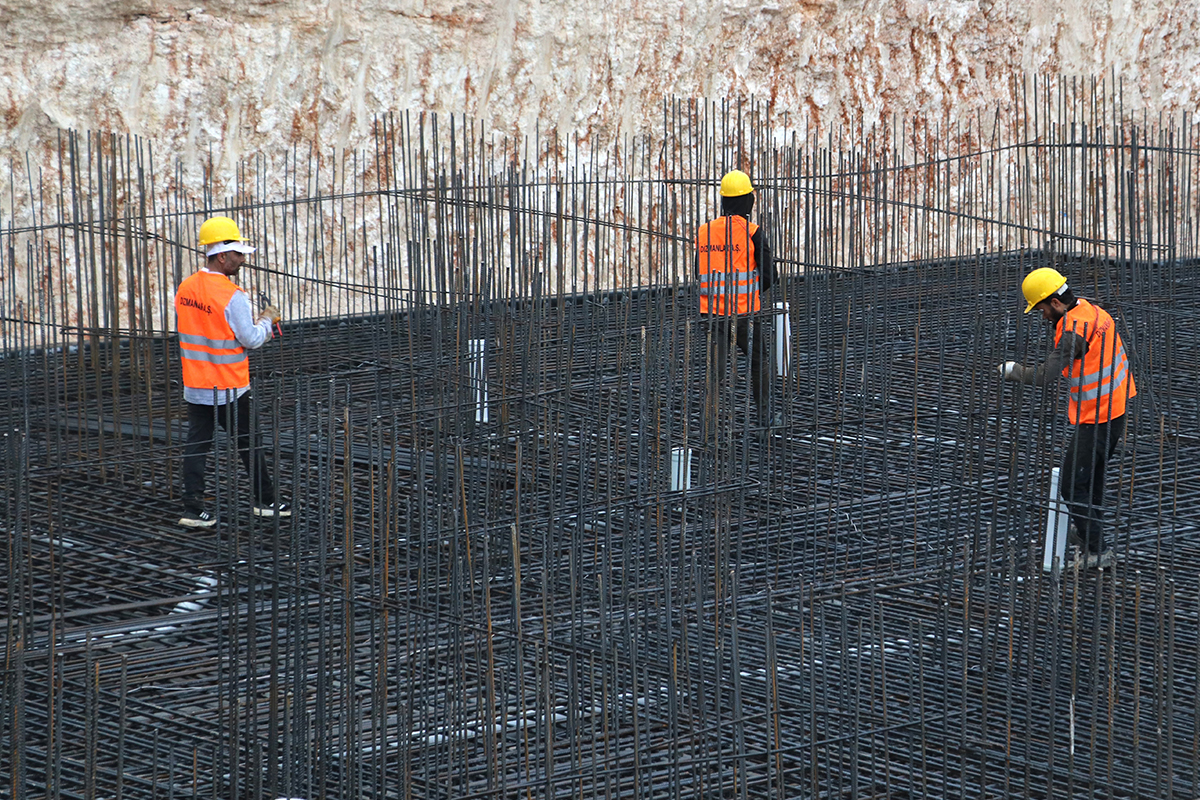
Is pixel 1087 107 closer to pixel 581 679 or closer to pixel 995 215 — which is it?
pixel 995 215

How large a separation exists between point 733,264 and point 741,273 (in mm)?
65

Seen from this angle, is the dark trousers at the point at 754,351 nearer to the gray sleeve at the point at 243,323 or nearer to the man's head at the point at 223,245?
the gray sleeve at the point at 243,323

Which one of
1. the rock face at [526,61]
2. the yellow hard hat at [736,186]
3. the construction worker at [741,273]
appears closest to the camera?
the construction worker at [741,273]

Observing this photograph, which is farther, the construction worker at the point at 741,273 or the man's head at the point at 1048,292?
the construction worker at the point at 741,273

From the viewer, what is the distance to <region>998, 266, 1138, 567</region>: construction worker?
22.5 feet

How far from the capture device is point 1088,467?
7074mm

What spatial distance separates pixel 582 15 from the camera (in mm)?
Answer: 14156

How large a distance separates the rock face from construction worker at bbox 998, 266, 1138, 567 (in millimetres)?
6684

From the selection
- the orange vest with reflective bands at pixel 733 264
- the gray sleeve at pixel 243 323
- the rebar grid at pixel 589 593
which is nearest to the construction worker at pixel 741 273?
the orange vest with reflective bands at pixel 733 264

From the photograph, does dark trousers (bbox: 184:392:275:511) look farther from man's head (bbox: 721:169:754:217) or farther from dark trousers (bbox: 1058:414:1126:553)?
dark trousers (bbox: 1058:414:1126:553)

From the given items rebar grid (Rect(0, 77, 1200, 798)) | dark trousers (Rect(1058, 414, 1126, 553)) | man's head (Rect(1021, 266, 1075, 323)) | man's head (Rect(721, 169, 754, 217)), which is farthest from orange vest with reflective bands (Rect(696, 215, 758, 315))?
dark trousers (Rect(1058, 414, 1126, 553))

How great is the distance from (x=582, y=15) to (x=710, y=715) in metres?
9.80

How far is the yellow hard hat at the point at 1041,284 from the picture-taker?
696 cm

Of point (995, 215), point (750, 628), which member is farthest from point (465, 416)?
point (995, 215)
